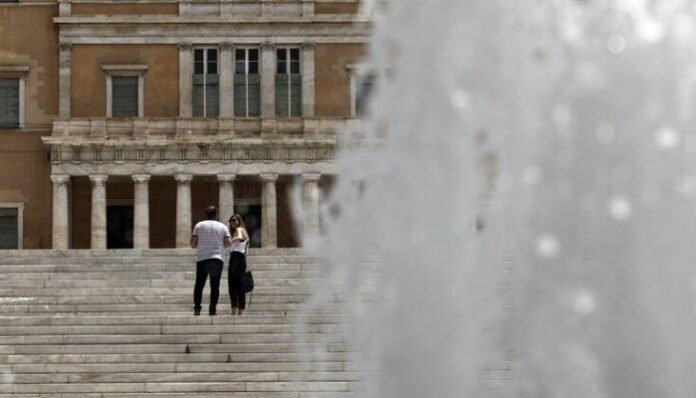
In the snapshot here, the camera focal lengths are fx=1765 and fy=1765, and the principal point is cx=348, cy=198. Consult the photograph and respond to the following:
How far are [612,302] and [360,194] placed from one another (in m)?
1.78

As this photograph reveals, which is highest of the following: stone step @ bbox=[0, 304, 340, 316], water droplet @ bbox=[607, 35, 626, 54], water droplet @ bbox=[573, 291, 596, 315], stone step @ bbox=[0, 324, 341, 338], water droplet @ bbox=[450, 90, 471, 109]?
water droplet @ bbox=[607, 35, 626, 54]

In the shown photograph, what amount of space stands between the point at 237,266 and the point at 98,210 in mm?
19805

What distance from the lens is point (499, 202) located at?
11430mm

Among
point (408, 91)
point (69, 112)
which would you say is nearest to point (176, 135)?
point (69, 112)

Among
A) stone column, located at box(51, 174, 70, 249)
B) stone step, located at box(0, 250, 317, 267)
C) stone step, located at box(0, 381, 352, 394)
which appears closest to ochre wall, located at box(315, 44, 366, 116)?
stone column, located at box(51, 174, 70, 249)

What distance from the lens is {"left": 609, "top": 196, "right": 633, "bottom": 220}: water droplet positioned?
37.6ft

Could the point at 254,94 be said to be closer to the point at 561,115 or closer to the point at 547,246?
the point at 561,115

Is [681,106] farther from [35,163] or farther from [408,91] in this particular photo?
[35,163]

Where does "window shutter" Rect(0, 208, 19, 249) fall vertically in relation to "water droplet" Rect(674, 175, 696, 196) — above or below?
above

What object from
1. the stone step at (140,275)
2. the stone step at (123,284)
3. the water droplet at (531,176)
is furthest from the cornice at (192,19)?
the water droplet at (531,176)

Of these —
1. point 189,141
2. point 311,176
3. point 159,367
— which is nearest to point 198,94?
point 189,141

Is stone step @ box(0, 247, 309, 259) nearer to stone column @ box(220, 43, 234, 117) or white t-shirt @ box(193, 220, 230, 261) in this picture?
white t-shirt @ box(193, 220, 230, 261)

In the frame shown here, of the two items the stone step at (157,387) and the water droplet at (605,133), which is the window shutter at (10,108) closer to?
the stone step at (157,387)

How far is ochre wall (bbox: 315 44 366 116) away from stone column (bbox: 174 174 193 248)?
389cm
